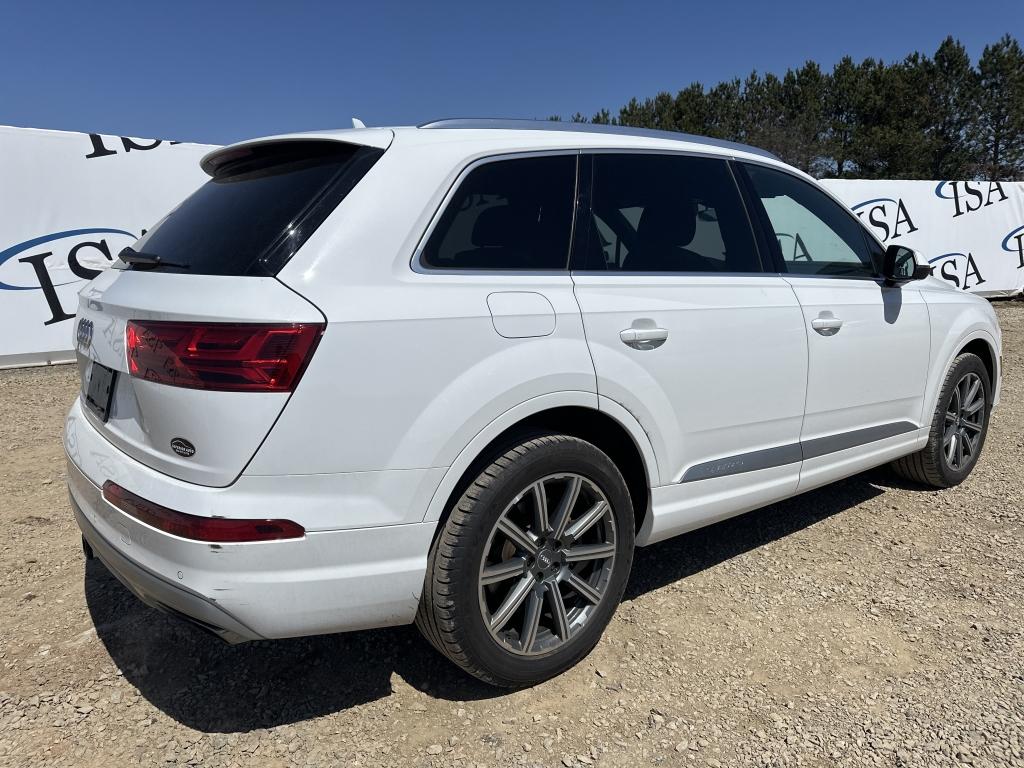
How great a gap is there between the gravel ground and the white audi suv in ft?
0.89

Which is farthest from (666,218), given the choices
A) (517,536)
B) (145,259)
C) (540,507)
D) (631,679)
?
(145,259)

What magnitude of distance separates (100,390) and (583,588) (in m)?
1.69

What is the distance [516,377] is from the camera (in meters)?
2.11

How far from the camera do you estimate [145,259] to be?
2.20 meters

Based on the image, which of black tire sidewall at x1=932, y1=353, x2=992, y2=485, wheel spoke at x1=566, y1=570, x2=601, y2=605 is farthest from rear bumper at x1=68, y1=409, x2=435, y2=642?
black tire sidewall at x1=932, y1=353, x2=992, y2=485

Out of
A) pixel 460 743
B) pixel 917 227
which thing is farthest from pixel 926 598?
pixel 917 227

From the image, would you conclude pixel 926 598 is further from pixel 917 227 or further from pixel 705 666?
pixel 917 227

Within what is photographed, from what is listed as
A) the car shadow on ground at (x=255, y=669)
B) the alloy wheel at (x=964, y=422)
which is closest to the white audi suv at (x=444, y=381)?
the car shadow on ground at (x=255, y=669)

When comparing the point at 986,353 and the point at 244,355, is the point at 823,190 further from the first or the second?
the point at 244,355

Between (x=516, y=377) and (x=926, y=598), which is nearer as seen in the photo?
(x=516, y=377)

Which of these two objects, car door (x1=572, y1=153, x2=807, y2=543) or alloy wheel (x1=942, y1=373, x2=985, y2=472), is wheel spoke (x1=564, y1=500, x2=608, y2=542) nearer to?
car door (x1=572, y1=153, x2=807, y2=543)

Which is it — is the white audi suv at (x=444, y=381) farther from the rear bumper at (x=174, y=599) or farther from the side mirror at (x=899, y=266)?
the side mirror at (x=899, y=266)

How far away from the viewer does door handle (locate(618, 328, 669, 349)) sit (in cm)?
241

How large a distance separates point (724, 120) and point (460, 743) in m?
45.2
